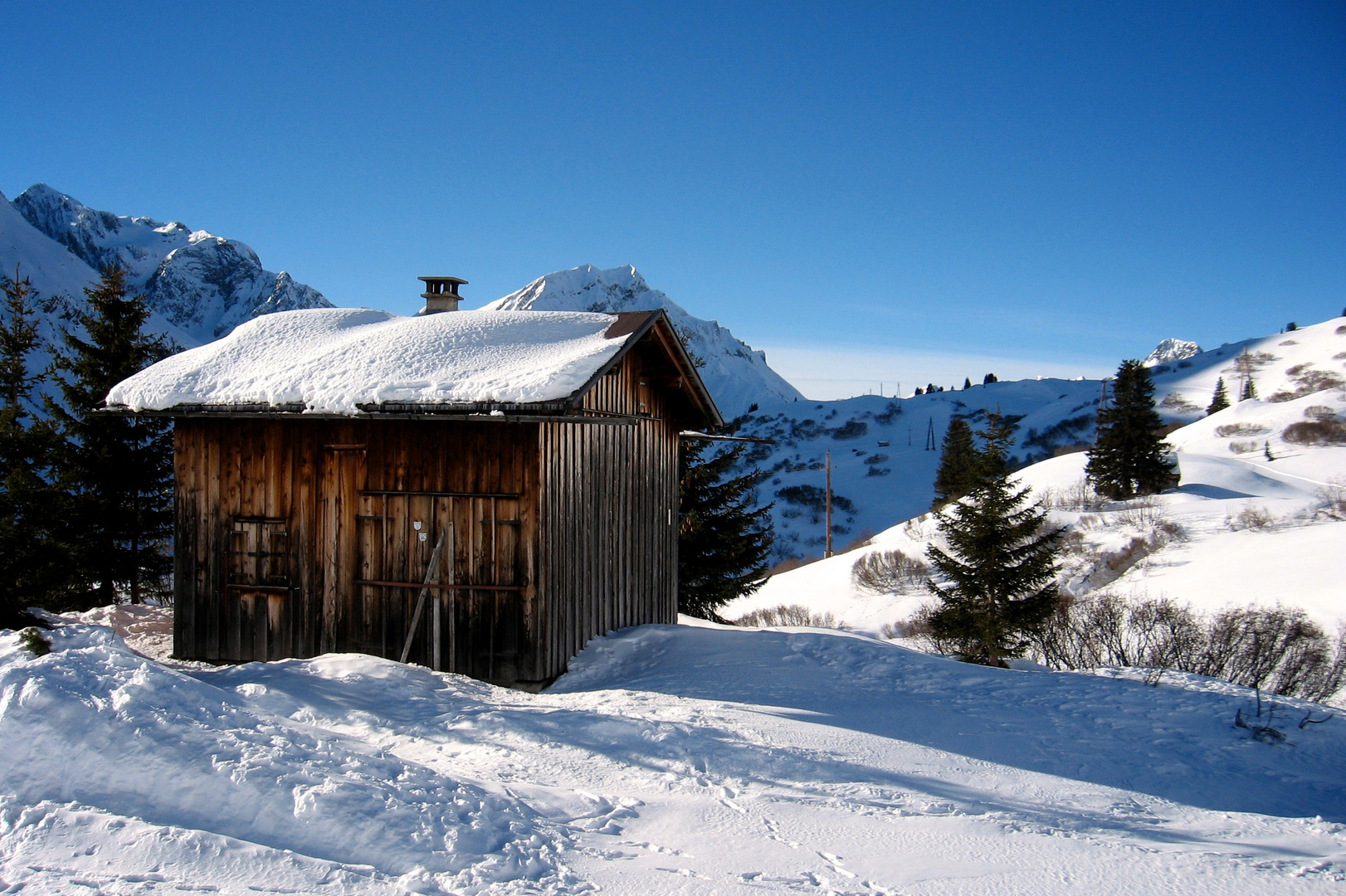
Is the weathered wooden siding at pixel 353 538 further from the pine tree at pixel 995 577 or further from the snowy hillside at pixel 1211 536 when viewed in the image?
the snowy hillside at pixel 1211 536

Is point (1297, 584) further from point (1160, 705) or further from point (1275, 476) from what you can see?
point (1275, 476)

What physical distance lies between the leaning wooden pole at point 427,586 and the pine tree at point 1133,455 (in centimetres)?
3270

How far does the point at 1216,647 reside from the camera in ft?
40.0

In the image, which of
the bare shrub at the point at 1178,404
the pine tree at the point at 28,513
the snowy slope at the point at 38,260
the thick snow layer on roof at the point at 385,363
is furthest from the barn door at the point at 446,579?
the snowy slope at the point at 38,260

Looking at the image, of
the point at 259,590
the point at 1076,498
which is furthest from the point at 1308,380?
the point at 259,590

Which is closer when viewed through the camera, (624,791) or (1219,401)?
(624,791)

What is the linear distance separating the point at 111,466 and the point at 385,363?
1038cm

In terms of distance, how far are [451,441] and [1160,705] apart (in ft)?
25.7

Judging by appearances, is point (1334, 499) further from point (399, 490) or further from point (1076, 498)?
point (399, 490)

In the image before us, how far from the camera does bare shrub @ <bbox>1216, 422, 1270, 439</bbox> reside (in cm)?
4372

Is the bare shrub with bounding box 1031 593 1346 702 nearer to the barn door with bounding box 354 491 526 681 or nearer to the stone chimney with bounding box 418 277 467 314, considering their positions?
the barn door with bounding box 354 491 526 681

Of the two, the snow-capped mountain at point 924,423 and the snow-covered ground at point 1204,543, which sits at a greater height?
the snow-capped mountain at point 924,423

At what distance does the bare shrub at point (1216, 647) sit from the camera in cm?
1155

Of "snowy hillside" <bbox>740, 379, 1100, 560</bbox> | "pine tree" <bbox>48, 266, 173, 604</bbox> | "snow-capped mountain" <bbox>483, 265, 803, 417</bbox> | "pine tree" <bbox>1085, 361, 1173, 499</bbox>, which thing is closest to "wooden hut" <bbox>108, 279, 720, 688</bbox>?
"pine tree" <bbox>48, 266, 173, 604</bbox>
